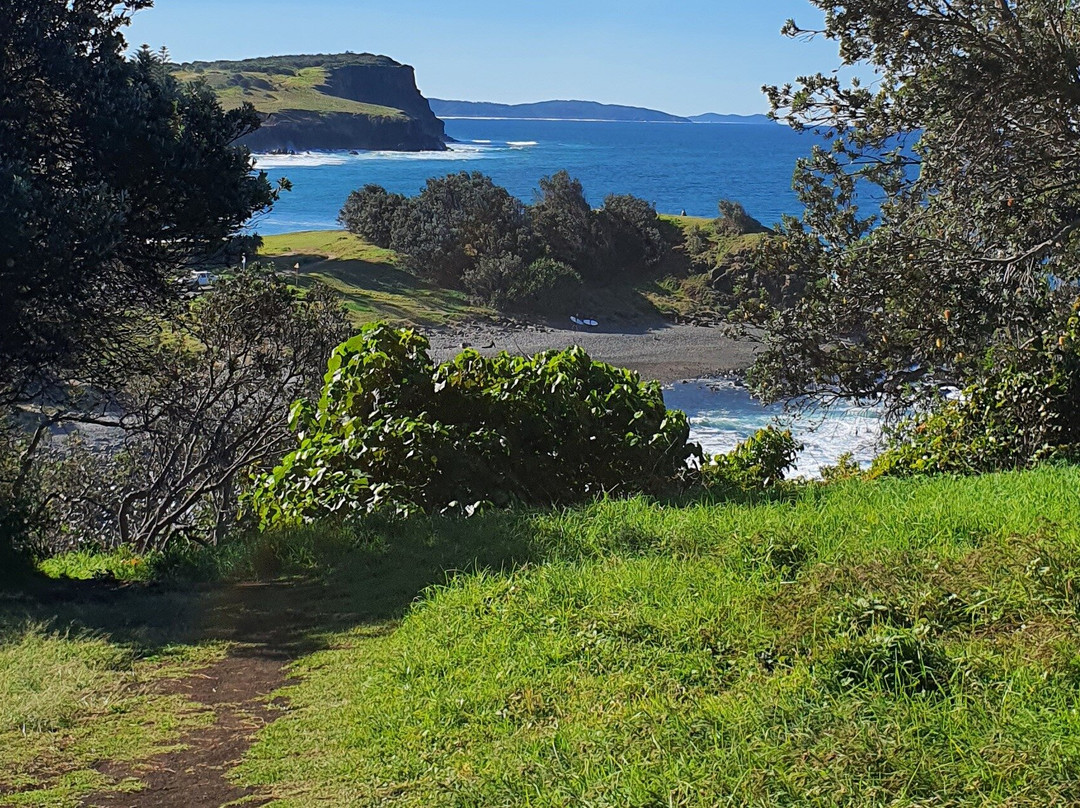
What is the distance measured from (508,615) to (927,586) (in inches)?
75.5

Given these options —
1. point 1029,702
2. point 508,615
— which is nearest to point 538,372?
point 508,615

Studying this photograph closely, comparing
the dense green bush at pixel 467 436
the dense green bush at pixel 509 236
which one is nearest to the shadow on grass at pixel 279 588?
the dense green bush at pixel 467 436

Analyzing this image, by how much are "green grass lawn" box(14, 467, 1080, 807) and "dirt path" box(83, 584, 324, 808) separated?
0.43ft

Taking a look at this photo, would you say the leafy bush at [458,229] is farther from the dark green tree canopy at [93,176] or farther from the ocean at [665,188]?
the dark green tree canopy at [93,176]

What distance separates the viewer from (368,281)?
52094 millimetres

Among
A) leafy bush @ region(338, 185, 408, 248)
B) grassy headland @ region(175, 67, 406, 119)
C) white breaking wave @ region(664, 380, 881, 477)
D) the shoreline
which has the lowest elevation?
white breaking wave @ region(664, 380, 881, 477)

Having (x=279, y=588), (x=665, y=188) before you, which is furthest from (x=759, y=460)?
(x=665, y=188)

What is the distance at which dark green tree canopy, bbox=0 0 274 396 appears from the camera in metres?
7.93

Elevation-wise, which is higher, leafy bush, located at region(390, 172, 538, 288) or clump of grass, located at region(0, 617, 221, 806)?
leafy bush, located at region(390, 172, 538, 288)

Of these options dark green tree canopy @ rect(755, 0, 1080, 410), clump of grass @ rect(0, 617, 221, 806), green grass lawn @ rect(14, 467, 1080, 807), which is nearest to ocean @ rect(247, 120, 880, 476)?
dark green tree canopy @ rect(755, 0, 1080, 410)

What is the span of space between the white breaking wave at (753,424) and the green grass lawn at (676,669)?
17.3 m

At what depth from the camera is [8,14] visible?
27.6 ft

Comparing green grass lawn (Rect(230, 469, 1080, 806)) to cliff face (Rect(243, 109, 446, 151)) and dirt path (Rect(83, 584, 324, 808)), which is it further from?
cliff face (Rect(243, 109, 446, 151))

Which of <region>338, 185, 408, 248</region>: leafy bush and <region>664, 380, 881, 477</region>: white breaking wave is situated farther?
<region>338, 185, 408, 248</region>: leafy bush
